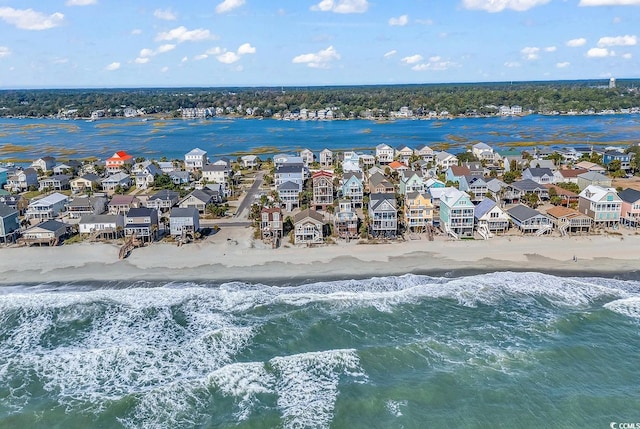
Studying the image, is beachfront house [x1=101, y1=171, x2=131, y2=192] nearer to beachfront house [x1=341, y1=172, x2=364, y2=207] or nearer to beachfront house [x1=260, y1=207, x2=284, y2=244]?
beachfront house [x1=260, y1=207, x2=284, y2=244]

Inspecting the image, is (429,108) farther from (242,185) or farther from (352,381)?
(352,381)

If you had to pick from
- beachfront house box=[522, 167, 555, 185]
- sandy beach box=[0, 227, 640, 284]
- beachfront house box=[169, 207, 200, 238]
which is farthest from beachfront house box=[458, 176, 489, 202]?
beachfront house box=[169, 207, 200, 238]

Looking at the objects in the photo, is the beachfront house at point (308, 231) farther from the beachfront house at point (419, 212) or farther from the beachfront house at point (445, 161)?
the beachfront house at point (445, 161)

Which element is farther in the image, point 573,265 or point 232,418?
point 573,265

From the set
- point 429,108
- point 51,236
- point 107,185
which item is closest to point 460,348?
point 51,236

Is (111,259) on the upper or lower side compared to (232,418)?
upper

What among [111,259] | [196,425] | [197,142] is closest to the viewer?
[196,425]

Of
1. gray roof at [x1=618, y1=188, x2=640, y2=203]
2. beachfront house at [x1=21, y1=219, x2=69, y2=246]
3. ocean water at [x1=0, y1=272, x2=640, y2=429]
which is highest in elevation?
gray roof at [x1=618, y1=188, x2=640, y2=203]
